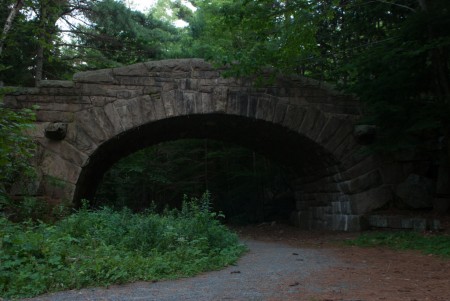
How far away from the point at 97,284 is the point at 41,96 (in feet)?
19.2

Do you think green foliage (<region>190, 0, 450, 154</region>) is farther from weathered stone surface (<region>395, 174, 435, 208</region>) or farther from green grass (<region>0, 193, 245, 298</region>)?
green grass (<region>0, 193, 245, 298</region>)

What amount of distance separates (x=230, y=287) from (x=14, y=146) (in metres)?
4.88

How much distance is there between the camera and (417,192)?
10203 mm

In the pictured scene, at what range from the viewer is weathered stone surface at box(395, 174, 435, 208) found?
1013 cm

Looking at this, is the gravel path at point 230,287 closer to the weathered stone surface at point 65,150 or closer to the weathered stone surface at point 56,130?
the weathered stone surface at point 65,150

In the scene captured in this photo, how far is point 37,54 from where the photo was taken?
14250mm

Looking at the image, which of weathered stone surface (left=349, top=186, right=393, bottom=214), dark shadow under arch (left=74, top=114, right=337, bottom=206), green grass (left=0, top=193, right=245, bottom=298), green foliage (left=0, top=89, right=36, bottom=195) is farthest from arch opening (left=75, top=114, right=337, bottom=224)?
green grass (left=0, top=193, right=245, bottom=298)

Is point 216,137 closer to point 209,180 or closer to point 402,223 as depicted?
point 402,223

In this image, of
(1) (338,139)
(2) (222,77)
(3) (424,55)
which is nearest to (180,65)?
(2) (222,77)

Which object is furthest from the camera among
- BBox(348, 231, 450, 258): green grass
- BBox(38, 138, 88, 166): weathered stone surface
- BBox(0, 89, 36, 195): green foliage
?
BBox(38, 138, 88, 166): weathered stone surface

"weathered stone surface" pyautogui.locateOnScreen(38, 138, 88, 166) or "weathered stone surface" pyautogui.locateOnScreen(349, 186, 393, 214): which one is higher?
"weathered stone surface" pyautogui.locateOnScreen(38, 138, 88, 166)

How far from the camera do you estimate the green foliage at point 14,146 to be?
6.23m

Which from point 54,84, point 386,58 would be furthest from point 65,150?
point 386,58

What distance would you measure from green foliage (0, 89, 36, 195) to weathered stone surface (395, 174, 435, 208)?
746 centimetres
